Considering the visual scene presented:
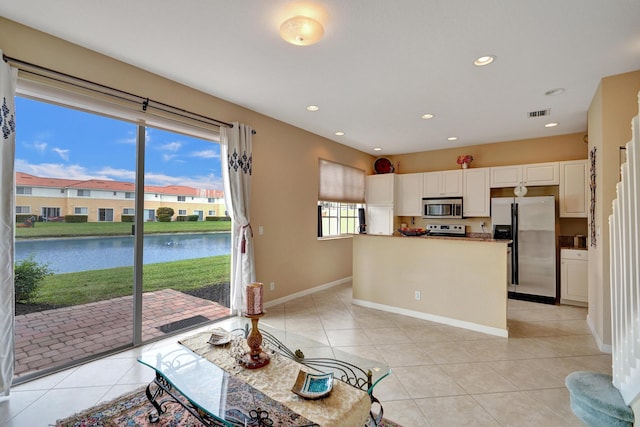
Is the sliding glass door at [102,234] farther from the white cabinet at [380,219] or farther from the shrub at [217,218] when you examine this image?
the white cabinet at [380,219]

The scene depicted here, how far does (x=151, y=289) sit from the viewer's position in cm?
304

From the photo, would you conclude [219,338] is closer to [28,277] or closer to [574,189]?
[28,277]

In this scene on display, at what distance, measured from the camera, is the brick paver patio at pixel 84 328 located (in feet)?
7.68

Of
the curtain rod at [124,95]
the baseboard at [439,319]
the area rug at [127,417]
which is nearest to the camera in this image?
the area rug at [127,417]

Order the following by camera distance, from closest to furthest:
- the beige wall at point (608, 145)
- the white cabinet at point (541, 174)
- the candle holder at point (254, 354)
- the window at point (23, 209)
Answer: the candle holder at point (254, 354)
the window at point (23, 209)
the beige wall at point (608, 145)
the white cabinet at point (541, 174)

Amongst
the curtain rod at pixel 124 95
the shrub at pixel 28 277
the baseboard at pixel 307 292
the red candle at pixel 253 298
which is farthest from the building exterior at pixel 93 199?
the red candle at pixel 253 298

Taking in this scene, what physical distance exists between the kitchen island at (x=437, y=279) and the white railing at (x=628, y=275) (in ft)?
4.13

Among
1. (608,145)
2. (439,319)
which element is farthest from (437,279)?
(608,145)

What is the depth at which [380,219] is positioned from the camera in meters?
6.40

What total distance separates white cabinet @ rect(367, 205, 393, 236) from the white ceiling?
275cm

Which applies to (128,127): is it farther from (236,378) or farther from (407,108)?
(407,108)

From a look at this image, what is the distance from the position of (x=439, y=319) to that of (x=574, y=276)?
95.4 inches

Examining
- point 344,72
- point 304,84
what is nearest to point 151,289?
point 304,84

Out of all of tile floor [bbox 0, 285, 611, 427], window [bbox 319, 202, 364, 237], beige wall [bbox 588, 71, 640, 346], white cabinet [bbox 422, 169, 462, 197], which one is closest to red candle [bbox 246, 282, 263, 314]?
tile floor [bbox 0, 285, 611, 427]
